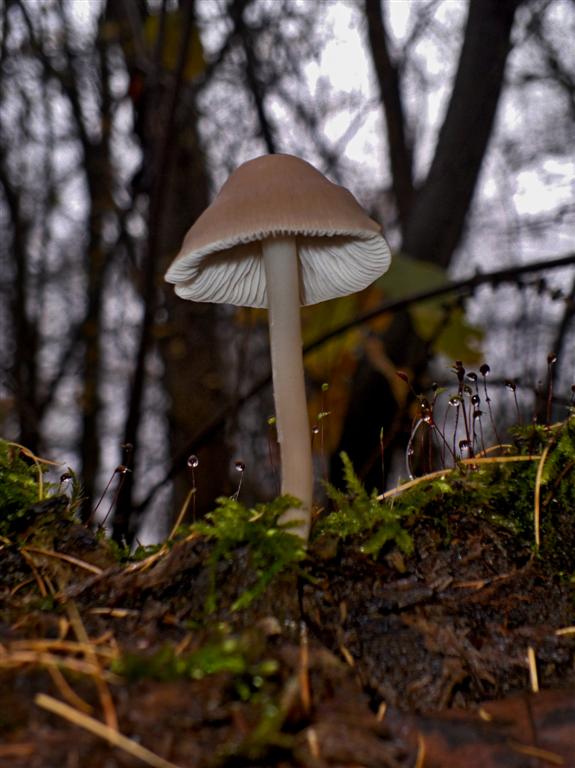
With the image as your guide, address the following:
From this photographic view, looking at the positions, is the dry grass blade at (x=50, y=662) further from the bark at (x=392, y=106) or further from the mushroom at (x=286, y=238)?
the bark at (x=392, y=106)

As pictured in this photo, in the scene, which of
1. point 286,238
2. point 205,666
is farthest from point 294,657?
point 286,238

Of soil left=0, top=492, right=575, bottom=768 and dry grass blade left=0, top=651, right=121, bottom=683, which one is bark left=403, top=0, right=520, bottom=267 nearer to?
soil left=0, top=492, right=575, bottom=768

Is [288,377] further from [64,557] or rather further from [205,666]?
[205,666]

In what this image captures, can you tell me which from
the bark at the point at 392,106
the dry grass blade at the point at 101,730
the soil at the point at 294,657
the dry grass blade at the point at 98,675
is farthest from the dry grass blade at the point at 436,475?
the bark at the point at 392,106

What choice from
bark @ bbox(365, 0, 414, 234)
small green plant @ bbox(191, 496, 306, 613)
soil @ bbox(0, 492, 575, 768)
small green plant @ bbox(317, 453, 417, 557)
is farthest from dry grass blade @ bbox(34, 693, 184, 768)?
bark @ bbox(365, 0, 414, 234)

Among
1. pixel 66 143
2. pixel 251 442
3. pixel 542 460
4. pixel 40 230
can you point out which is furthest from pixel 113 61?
pixel 542 460

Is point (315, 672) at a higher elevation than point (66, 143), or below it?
below

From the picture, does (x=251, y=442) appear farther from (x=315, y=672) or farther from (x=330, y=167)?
(x=315, y=672)

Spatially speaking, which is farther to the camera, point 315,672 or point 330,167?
point 330,167
